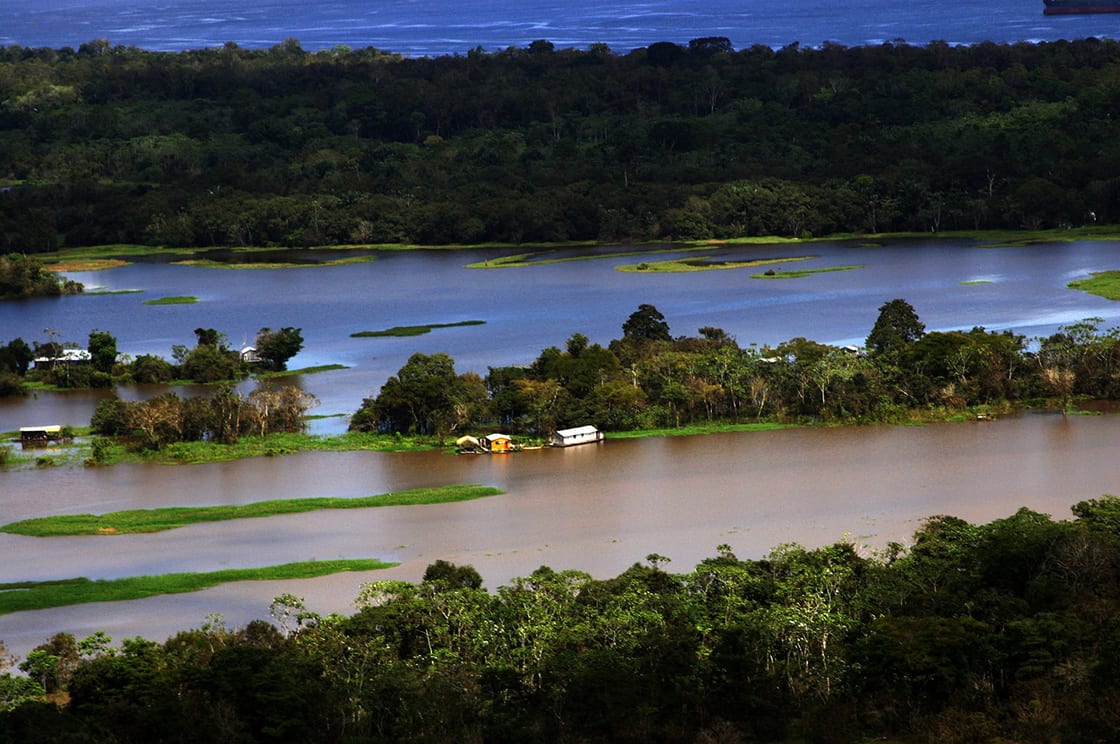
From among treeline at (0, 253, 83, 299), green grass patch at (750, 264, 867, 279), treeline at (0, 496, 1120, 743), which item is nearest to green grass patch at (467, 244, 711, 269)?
green grass patch at (750, 264, 867, 279)

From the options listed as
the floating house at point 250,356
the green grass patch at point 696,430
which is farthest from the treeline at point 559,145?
the green grass patch at point 696,430

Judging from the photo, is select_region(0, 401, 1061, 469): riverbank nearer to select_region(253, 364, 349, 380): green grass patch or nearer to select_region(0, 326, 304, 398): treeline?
select_region(0, 326, 304, 398): treeline

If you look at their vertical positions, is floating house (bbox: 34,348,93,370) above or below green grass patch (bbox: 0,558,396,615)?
above

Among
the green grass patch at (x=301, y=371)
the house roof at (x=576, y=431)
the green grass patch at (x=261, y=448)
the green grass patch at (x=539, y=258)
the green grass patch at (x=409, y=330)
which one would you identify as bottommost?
the green grass patch at (x=261, y=448)

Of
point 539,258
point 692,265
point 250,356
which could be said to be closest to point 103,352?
point 250,356

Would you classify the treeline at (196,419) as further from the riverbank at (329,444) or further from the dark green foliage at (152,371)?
the dark green foliage at (152,371)
